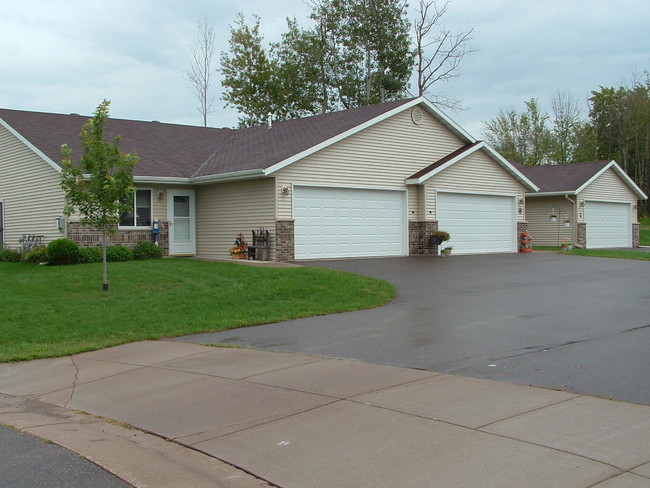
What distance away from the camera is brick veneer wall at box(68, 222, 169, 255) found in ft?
71.1

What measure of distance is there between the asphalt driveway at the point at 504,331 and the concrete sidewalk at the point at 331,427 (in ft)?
2.00

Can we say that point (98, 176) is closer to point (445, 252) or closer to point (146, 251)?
point (146, 251)

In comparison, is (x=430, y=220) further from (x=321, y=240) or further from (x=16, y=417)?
(x=16, y=417)

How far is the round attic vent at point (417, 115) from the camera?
25.6 meters

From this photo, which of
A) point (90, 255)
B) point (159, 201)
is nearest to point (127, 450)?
point (90, 255)

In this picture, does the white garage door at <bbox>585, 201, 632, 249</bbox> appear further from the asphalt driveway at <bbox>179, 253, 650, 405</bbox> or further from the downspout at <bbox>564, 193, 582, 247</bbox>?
the asphalt driveway at <bbox>179, 253, 650, 405</bbox>

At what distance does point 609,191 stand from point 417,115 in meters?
14.2

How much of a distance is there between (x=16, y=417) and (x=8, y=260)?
54.9 ft

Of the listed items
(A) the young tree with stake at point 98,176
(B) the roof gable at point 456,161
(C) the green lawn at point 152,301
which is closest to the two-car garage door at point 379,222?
(B) the roof gable at point 456,161

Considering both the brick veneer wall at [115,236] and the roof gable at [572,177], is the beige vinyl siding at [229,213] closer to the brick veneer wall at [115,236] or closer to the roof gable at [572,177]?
the brick veneer wall at [115,236]

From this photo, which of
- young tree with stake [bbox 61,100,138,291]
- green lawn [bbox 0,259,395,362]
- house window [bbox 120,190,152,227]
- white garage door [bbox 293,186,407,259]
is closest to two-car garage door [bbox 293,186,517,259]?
white garage door [bbox 293,186,407,259]

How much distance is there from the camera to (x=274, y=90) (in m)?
49.0

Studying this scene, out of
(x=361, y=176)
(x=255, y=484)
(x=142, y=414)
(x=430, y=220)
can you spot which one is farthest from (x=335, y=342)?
(x=430, y=220)

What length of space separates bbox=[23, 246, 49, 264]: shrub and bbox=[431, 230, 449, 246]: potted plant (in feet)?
41.3
